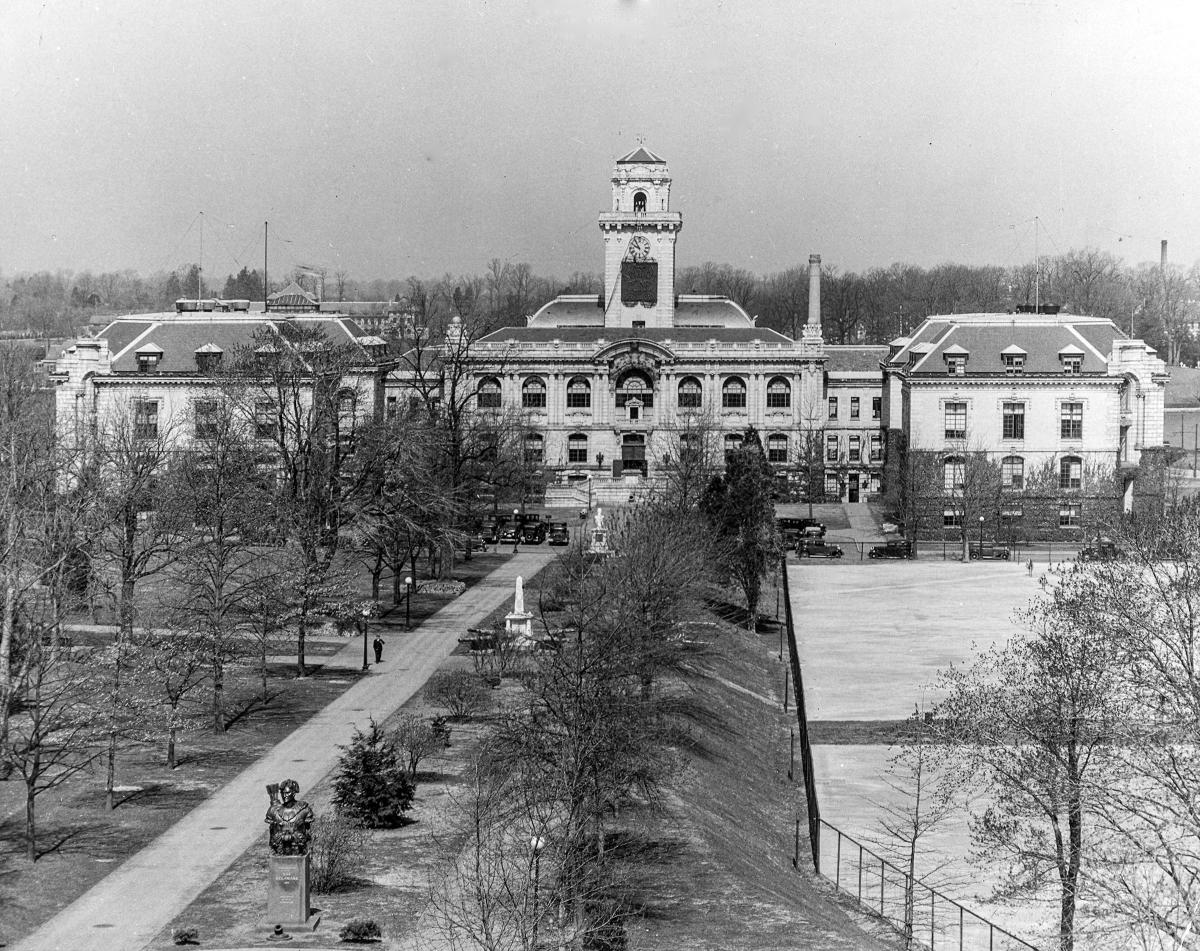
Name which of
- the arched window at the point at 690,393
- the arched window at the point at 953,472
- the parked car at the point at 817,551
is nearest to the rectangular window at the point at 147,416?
the parked car at the point at 817,551

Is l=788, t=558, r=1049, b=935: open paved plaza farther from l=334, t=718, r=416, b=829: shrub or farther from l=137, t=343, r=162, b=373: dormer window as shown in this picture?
l=137, t=343, r=162, b=373: dormer window

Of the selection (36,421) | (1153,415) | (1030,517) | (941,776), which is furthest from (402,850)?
(1153,415)

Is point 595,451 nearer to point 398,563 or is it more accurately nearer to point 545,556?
point 545,556

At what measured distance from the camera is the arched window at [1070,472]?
349 ft

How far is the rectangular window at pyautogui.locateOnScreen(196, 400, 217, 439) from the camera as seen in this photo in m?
77.9

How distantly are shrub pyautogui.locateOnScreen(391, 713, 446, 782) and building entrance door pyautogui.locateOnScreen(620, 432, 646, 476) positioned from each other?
68.2 meters

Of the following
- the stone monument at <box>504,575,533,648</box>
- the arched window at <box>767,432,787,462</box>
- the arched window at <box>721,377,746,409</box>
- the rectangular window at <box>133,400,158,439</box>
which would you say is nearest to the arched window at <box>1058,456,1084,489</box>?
the arched window at <box>767,432,787,462</box>

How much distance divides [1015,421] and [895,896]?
7078 cm

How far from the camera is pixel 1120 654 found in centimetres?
3959

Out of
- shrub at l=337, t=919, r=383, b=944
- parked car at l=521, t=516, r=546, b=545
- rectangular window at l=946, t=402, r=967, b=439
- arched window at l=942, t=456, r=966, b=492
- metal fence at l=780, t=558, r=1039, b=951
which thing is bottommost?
metal fence at l=780, t=558, r=1039, b=951

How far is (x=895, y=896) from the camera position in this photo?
40250mm

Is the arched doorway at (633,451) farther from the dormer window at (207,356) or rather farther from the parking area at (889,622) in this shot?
the parking area at (889,622)

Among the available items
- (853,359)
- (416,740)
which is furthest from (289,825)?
(853,359)

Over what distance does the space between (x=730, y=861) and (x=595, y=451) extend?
79261 mm
